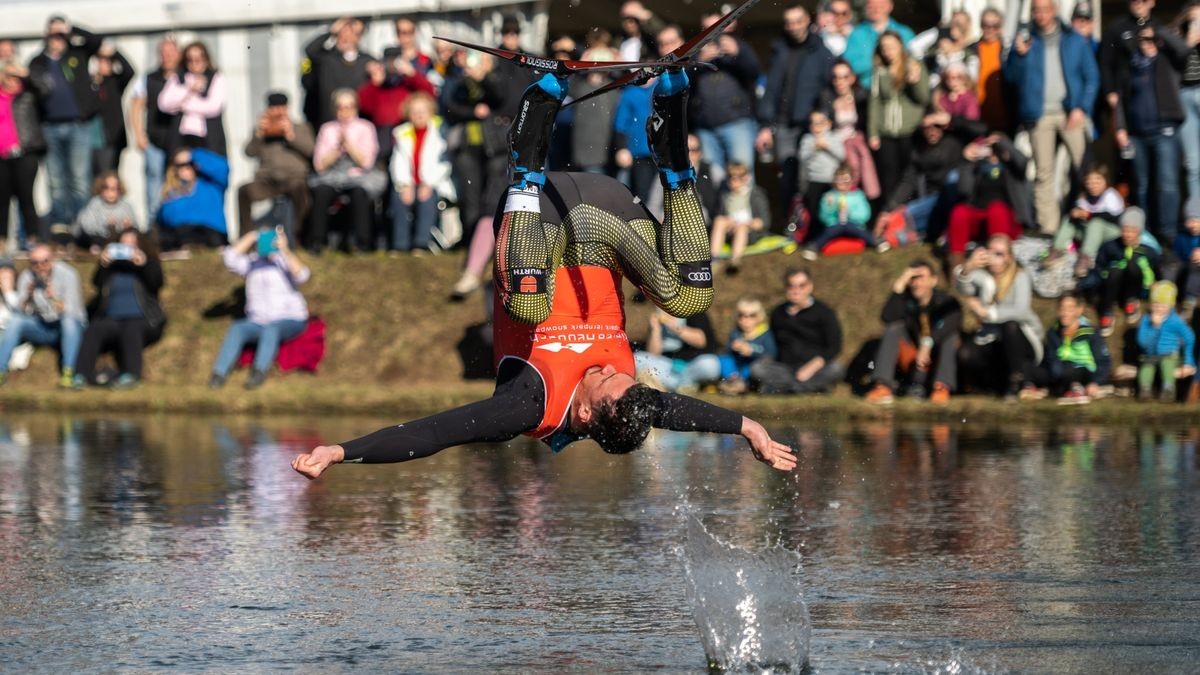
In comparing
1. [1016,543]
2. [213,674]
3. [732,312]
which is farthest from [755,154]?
[213,674]

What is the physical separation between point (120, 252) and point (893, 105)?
7.56 m

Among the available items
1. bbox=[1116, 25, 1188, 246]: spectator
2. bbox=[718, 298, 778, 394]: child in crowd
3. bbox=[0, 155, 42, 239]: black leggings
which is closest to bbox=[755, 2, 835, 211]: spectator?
bbox=[718, 298, 778, 394]: child in crowd

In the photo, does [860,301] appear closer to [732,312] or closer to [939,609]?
[732,312]

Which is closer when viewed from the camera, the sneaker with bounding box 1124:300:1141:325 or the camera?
the sneaker with bounding box 1124:300:1141:325

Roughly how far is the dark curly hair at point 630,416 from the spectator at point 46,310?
11.4m

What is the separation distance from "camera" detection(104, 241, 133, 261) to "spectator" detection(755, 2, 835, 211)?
6.21m

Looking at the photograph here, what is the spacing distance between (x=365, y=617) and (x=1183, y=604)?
3.41 metres

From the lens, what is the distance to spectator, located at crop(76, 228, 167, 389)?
58.8 ft

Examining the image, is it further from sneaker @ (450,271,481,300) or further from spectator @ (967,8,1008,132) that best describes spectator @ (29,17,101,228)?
spectator @ (967,8,1008,132)

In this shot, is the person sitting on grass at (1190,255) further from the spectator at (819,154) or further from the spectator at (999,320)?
the spectator at (819,154)

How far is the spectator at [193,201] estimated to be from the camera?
19.1 meters

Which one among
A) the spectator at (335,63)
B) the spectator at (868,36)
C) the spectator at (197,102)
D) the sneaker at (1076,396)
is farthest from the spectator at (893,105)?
the spectator at (197,102)

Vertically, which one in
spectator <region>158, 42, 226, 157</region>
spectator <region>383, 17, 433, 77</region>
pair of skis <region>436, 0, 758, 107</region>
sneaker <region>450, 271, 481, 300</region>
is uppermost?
spectator <region>383, 17, 433, 77</region>

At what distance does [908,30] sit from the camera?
55.1 feet
